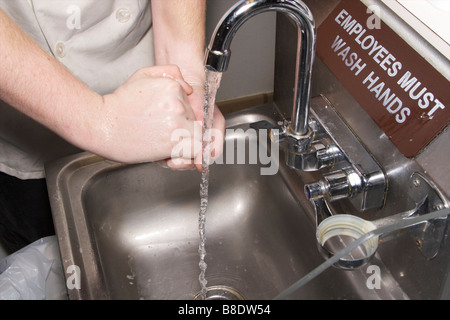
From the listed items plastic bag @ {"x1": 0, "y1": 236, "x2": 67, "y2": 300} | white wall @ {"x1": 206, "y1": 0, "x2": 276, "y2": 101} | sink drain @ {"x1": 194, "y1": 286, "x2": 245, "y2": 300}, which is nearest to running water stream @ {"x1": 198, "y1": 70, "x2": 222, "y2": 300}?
sink drain @ {"x1": 194, "y1": 286, "x2": 245, "y2": 300}

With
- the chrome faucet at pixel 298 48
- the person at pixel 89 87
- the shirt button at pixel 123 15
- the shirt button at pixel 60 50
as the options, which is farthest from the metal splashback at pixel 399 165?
the shirt button at pixel 60 50

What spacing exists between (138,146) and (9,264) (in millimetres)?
430

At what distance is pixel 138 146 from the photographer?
2.10ft

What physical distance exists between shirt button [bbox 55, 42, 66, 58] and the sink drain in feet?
1.51

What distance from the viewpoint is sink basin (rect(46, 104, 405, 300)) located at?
0.75 meters

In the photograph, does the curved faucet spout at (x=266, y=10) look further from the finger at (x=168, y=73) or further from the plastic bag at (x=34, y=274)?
the plastic bag at (x=34, y=274)

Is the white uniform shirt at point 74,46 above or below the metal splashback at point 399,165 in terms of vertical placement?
above

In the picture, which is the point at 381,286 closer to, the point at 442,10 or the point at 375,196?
the point at 375,196

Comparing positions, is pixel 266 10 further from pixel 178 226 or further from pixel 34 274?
pixel 34 274

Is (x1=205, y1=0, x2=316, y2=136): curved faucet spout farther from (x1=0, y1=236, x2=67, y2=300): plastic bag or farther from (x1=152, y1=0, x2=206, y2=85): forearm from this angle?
(x1=0, y1=236, x2=67, y2=300): plastic bag

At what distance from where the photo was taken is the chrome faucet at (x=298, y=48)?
479 millimetres

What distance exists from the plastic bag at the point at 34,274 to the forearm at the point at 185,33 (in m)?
Result: 0.44

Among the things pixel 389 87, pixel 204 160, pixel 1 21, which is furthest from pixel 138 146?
pixel 389 87

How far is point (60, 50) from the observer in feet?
2.63
